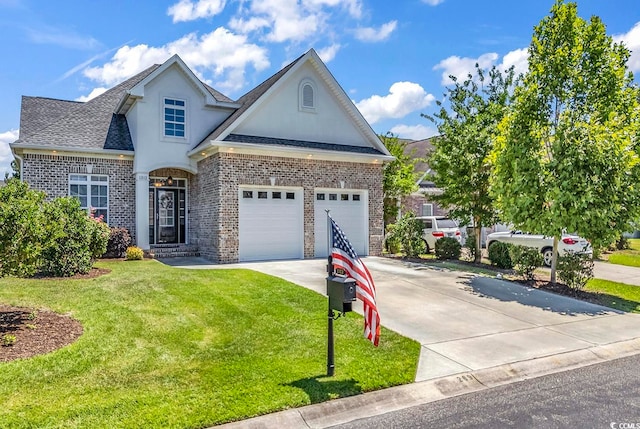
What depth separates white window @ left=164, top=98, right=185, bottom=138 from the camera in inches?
661

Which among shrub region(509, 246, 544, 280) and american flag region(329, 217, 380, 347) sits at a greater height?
american flag region(329, 217, 380, 347)

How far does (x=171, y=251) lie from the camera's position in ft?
54.6

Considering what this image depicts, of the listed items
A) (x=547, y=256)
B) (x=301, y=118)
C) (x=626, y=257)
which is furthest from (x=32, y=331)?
(x=626, y=257)

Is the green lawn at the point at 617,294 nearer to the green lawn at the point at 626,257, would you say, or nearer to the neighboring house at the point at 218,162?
the green lawn at the point at 626,257

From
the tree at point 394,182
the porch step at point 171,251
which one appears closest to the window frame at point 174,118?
the porch step at point 171,251

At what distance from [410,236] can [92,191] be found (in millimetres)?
12509

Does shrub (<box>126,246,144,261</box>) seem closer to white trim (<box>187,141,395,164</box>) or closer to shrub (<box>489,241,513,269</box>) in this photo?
white trim (<box>187,141,395,164</box>)

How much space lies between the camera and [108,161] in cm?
1644

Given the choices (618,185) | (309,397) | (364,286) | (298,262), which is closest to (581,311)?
(618,185)

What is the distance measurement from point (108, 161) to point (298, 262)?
841cm

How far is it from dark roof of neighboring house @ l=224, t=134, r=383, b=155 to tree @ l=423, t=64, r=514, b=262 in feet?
9.55

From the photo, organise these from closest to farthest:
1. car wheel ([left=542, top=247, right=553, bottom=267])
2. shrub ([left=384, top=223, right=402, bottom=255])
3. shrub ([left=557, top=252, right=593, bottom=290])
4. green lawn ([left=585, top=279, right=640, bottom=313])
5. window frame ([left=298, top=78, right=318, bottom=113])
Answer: green lawn ([left=585, top=279, right=640, bottom=313]), shrub ([left=557, top=252, right=593, bottom=290]), window frame ([left=298, top=78, right=318, bottom=113]), car wheel ([left=542, top=247, right=553, bottom=267]), shrub ([left=384, top=223, right=402, bottom=255])

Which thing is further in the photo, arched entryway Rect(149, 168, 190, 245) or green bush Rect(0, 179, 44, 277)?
arched entryway Rect(149, 168, 190, 245)

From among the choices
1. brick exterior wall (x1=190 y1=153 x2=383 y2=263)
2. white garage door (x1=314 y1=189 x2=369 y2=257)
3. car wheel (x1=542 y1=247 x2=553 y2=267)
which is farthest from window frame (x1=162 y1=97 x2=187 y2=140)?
car wheel (x1=542 y1=247 x2=553 y2=267)
